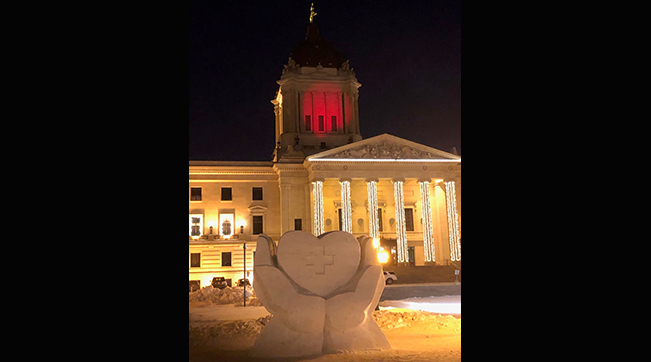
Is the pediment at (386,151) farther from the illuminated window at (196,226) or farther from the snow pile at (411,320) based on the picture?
the snow pile at (411,320)

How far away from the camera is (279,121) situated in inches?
2404

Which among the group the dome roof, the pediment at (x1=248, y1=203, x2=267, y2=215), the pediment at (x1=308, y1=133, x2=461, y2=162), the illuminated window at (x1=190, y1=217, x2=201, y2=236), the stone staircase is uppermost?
the dome roof

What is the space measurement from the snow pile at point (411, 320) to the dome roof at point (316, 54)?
149 feet

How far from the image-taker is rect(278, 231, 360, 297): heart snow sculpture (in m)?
12.5

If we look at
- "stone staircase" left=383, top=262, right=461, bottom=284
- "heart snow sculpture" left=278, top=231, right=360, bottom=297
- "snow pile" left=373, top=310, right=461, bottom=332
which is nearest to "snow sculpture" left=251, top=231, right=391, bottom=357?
"heart snow sculpture" left=278, top=231, right=360, bottom=297

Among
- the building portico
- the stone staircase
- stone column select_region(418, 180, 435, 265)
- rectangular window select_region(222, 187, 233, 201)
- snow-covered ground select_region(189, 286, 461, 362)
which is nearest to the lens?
snow-covered ground select_region(189, 286, 461, 362)

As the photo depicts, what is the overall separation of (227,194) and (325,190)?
9.63 metres

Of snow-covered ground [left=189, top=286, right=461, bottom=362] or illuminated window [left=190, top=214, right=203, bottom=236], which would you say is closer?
snow-covered ground [left=189, top=286, right=461, bottom=362]

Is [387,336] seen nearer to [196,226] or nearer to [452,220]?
[452,220]

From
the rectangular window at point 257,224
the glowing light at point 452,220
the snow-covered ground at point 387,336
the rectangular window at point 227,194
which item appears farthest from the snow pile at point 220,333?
the rectangular window at point 227,194

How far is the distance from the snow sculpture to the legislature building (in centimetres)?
3219

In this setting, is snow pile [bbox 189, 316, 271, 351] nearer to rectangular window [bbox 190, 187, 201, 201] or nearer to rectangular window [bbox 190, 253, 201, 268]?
rectangular window [bbox 190, 253, 201, 268]

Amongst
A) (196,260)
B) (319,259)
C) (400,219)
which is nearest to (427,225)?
(400,219)

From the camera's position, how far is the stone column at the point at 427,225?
150 feet
